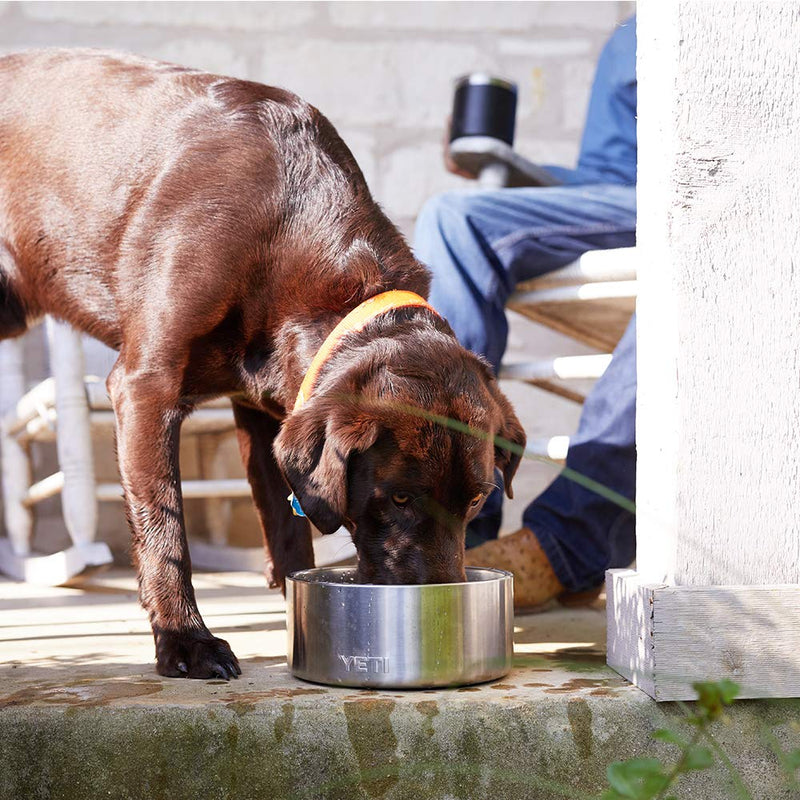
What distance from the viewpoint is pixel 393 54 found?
12.2 feet

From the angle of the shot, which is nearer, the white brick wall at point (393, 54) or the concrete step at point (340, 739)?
the concrete step at point (340, 739)

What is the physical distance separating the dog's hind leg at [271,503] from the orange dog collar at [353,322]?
A: 0.45m

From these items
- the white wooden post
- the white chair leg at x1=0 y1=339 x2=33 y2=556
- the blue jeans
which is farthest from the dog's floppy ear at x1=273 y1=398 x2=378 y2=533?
the white chair leg at x1=0 y1=339 x2=33 y2=556

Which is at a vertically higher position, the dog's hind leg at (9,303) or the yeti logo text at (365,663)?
the dog's hind leg at (9,303)

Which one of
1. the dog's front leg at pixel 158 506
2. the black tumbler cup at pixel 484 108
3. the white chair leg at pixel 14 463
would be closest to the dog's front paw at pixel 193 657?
the dog's front leg at pixel 158 506

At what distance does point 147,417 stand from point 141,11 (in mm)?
2374

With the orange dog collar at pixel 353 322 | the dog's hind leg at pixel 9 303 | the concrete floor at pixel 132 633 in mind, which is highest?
the dog's hind leg at pixel 9 303

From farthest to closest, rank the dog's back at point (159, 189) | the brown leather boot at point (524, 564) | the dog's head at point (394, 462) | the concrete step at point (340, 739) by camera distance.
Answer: the brown leather boot at point (524, 564)
the dog's back at point (159, 189)
the dog's head at point (394, 462)
the concrete step at point (340, 739)

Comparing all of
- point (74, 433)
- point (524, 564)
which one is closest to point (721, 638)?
point (524, 564)

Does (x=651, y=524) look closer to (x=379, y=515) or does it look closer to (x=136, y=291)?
(x=379, y=515)

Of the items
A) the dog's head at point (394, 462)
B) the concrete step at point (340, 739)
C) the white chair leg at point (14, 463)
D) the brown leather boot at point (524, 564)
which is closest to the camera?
the concrete step at point (340, 739)

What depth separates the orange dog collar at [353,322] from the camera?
5.32 ft

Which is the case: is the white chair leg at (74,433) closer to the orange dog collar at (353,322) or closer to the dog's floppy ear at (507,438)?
the orange dog collar at (353,322)

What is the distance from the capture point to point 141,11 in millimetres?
3617
